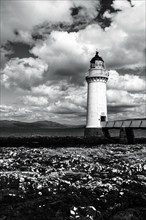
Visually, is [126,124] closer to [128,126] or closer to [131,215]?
[128,126]

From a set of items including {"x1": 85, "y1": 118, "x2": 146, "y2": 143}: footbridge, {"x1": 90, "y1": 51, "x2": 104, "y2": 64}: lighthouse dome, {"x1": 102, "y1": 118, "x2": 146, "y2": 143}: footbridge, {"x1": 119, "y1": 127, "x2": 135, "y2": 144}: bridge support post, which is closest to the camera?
{"x1": 102, "y1": 118, "x2": 146, "y2": 143}: footbridge

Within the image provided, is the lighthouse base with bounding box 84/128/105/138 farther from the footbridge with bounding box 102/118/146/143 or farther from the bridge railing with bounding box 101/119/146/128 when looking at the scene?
the footbridge with bounding box 102/118/146/143

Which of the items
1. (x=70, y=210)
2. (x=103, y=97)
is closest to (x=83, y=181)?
(x=70, y=210)

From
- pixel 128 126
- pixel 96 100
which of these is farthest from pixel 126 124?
pixel 96 100

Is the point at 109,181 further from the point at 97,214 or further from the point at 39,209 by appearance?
the point at 39,209

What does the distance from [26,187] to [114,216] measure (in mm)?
3164

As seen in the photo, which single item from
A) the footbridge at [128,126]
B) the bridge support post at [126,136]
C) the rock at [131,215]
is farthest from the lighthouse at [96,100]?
the rock at [131,215]

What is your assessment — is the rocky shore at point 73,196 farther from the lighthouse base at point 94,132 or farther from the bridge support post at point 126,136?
the lighthouse base at point 94,132

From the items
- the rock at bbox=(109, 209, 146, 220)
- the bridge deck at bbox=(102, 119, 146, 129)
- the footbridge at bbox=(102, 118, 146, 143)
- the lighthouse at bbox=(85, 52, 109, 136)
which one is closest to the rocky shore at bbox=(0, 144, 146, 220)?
the rock at bbox=(109, 209, 146, 220)

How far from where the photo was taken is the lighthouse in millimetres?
36531

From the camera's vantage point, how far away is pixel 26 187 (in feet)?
25.8

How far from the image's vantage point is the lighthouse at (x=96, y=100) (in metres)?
36.5

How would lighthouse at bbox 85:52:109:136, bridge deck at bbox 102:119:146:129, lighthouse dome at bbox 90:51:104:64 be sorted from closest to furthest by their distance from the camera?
bridge deck at bbox 102:119:146:129 < lighthouse at bbox 85:52:109:136 < lighthouse dome at bbox 90:51:104:64

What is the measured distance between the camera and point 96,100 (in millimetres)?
36625
